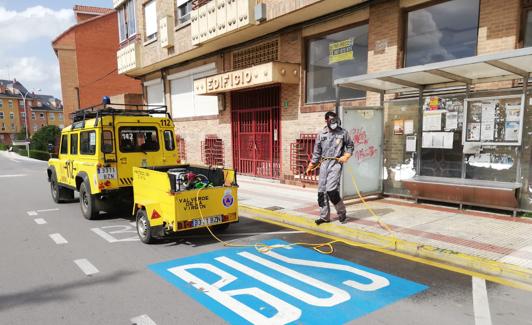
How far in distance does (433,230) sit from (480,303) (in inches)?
94.0

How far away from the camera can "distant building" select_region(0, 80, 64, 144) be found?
83.1 meters

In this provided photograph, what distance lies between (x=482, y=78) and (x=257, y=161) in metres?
8.00

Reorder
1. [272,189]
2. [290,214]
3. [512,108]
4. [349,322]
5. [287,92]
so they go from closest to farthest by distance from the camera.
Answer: [349,322] → [512,108] → [290,214] → [272,189] → [287,92]

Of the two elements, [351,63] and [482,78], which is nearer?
[482,78]

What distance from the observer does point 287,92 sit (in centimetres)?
1180

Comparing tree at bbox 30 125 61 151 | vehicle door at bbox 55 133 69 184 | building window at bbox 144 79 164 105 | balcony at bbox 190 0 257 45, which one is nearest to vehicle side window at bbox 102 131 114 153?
vehicle door at bbox 55 133 69 184

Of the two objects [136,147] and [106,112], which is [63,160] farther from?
[136,147]

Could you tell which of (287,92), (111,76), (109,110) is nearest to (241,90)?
(287,92)

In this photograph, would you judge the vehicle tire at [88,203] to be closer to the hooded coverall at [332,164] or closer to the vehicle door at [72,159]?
the vehicle door at [72,159]

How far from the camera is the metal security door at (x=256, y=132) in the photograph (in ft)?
41.2

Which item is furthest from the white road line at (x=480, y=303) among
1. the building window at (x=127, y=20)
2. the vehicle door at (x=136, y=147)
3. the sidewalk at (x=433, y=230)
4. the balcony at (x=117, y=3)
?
the balcony at (x=117, y=3)

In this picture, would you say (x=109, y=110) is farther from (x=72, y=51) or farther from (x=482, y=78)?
(x=72, y=51)

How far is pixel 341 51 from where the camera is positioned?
10.4m

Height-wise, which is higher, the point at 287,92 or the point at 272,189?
the point at 287,92
